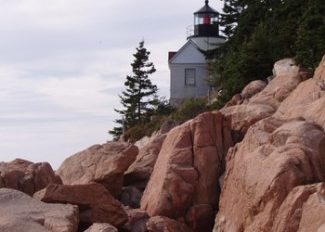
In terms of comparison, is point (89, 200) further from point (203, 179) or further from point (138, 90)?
point (138, 90)

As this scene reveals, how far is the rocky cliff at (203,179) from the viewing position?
1534cm

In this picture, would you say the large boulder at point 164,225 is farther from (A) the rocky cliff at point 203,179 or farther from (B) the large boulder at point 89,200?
(B) the large boulder at point 89,200

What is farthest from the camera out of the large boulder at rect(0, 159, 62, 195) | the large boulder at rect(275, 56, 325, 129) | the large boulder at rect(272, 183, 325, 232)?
the large boulder at rect(0, 159, 62, 195)

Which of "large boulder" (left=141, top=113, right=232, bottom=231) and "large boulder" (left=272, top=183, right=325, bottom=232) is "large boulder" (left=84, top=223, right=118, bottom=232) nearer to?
"large boulder" (left=141, top=113, right=232, bottom=231)

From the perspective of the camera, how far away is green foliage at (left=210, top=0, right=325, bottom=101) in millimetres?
29297

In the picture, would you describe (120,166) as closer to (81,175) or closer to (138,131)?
(81,175)

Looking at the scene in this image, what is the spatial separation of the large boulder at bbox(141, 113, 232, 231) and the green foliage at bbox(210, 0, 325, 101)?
847cm

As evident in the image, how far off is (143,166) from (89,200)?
13.7ft

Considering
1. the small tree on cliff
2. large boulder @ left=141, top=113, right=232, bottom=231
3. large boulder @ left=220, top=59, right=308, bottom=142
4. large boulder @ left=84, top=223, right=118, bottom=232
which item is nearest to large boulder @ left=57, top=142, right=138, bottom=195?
large boulder @ left=141, top=113, right=232, bottom=231

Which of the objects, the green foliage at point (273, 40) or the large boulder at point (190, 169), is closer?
the large boulder at point (190, 169)

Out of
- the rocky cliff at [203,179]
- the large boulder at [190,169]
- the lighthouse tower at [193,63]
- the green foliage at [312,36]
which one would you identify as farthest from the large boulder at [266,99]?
the lighthouse tower at [193,63]

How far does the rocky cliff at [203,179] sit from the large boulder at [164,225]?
1.1 inches

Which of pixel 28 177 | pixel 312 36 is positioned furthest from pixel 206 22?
pixel 28 177

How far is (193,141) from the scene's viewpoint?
20141mm
